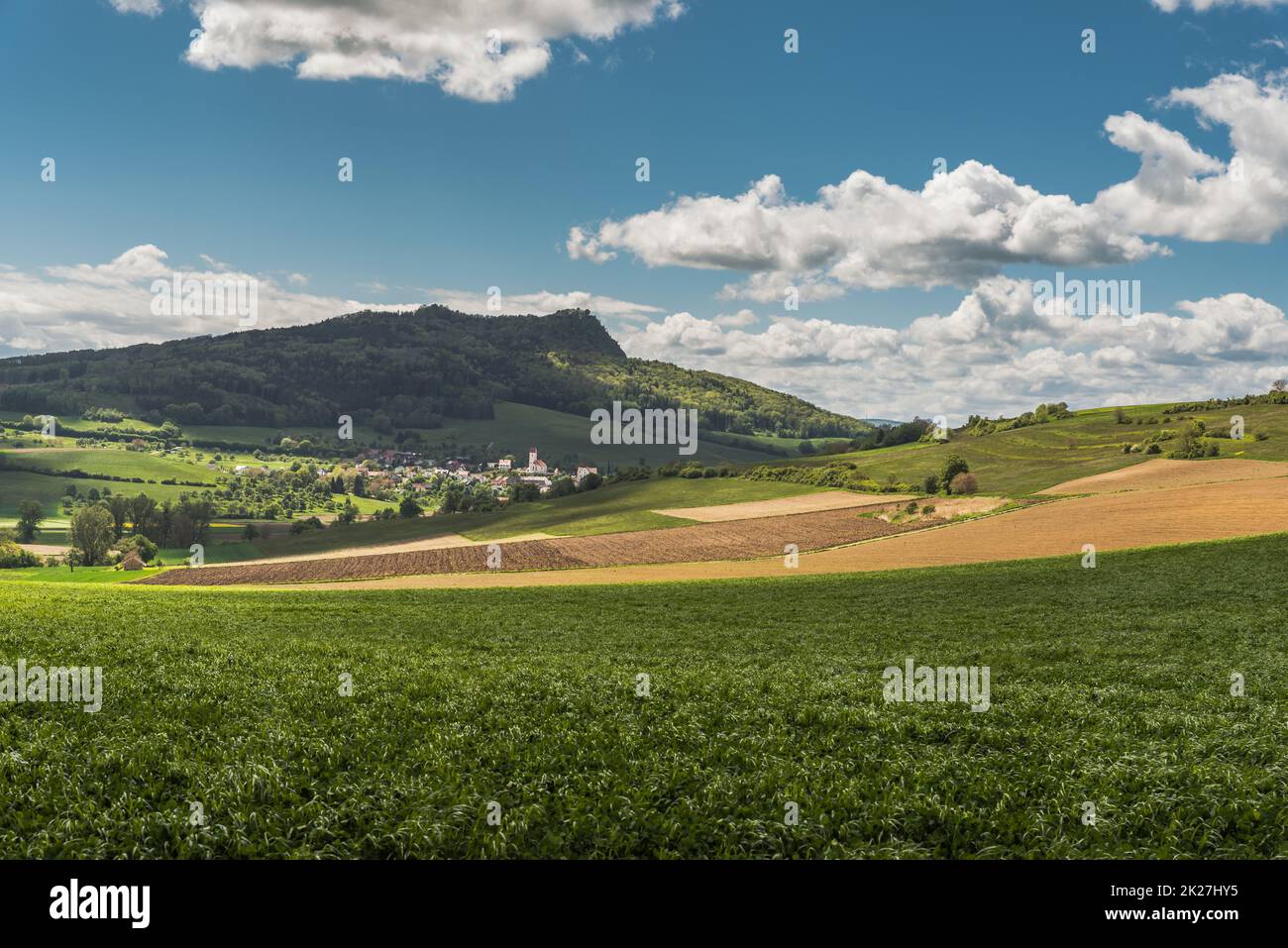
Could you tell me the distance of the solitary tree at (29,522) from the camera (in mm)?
155125

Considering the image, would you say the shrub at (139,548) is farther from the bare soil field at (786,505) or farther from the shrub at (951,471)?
the shrub at (951,471)

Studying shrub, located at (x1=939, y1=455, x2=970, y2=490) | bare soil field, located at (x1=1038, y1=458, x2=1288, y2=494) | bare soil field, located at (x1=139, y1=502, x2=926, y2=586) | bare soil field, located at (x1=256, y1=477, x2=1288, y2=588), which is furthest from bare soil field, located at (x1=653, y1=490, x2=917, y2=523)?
bare soil field, located at (x1=256, y1=477, x2=1288, y2=588)

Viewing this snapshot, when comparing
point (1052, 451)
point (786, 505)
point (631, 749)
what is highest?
point (1052, 451)

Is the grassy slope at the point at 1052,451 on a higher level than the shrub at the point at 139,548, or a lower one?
higher

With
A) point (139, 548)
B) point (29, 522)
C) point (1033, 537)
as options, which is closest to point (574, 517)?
point (1033, 537)

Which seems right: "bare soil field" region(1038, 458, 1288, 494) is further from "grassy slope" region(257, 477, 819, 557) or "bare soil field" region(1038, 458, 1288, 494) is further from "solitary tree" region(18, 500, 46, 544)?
"solitary tree" region(18, 500, 46, 544)

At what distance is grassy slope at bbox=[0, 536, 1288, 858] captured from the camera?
10289 millimetres

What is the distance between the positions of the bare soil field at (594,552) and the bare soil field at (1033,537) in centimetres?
422

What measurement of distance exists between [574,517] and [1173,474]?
3253 inches

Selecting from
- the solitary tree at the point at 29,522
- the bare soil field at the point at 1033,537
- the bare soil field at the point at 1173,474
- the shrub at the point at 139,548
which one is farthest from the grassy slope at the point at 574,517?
the solitary tree at the point at 29,522

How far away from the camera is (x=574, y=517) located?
114875 mm

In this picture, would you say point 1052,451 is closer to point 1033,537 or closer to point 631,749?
point 1033,537

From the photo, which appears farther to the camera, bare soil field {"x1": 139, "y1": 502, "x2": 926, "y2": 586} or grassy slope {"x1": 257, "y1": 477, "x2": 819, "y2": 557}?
grassy slope {"x1": 257, "y1": 477, "x2": 819, "y2": 557}

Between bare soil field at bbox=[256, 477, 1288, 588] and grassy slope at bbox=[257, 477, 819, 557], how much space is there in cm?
3181
